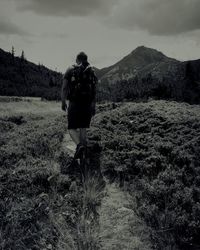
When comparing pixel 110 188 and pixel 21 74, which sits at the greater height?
pixel 21 74

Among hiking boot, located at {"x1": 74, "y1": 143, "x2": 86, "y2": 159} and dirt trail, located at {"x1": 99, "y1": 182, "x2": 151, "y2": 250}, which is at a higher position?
hiking boot, located at {"x1": 74, "y1": 143, "x2": 86, "y2": 159}

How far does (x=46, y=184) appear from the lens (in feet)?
25.4

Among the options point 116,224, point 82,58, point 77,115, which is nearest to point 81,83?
point 82,58

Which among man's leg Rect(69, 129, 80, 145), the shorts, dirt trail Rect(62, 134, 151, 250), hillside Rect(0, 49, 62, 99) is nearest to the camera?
dirt trail Rect(62, 134, 151, 250)

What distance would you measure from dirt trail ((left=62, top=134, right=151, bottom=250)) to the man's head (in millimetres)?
2941

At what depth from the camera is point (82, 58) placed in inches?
340

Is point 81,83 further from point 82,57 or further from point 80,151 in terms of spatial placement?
point 80,151

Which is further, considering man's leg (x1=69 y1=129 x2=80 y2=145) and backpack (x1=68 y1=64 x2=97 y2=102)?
man's leg (x1=69 y1=129 x2=80 y2=145)

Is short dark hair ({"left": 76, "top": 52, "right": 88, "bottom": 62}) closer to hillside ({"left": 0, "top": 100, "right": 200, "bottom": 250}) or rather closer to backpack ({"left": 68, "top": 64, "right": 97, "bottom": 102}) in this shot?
backpack ({"left": 68, "top": 64, "right": 97, "bottom": 102})

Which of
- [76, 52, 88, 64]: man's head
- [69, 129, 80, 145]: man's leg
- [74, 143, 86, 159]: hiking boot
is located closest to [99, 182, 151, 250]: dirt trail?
[74, 143, 86, 159]: hiking boot

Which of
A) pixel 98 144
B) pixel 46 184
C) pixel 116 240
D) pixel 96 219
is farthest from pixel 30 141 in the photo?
pixel 116 240

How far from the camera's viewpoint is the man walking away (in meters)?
8.57

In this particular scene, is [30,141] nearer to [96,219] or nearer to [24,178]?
[24,178]

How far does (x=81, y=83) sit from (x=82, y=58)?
61 cm
